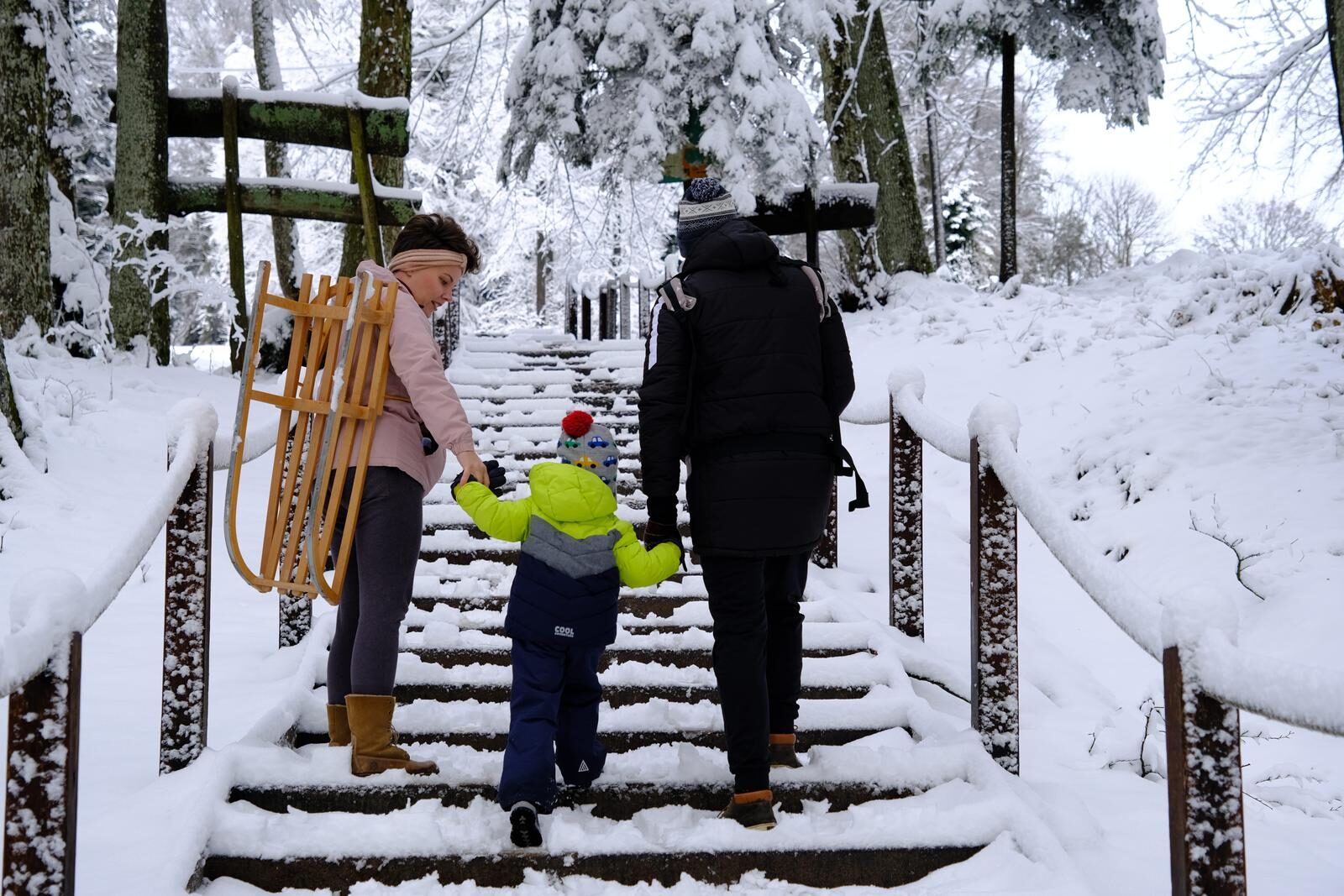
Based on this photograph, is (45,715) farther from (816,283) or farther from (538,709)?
(816,283)

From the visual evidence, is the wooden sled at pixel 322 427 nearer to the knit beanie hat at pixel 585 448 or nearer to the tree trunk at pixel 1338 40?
the knit beanie hat at pixel 585 448

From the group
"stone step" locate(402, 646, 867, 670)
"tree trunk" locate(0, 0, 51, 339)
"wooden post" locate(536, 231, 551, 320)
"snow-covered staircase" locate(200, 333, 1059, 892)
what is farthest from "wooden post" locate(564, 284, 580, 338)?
"snow-covered staircase" locate(200, 333, 1059, 892)

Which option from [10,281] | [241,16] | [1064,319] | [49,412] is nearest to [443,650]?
[49,412]

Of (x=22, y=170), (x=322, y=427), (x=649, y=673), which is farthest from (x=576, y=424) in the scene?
(x=22, y=170)

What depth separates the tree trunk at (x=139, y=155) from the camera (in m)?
8.35

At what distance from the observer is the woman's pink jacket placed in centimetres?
307

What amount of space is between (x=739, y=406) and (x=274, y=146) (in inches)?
468

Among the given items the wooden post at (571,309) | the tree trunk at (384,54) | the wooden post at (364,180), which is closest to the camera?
the wooden post at (364,180)

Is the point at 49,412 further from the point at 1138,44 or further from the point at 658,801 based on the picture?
the point at 1138,44

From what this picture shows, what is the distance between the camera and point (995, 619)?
3348 mm

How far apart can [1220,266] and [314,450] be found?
9045mm

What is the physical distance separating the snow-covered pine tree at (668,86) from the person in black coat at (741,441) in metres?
6.90

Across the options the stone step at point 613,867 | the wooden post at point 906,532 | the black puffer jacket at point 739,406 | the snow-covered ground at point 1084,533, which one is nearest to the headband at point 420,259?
the black puffer jacket at point 739,406

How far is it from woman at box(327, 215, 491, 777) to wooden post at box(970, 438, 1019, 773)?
5.18ft
